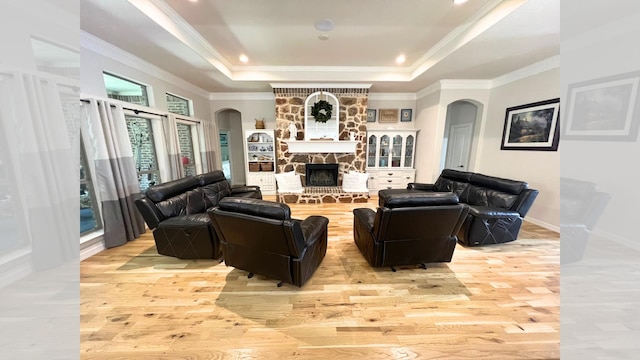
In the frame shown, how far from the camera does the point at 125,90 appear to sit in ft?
11.3

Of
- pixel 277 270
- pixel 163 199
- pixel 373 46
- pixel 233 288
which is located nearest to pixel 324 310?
pixel 277 270

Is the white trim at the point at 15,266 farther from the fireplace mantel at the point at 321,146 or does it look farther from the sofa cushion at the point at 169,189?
the fireplace mantel at the point at 321,146

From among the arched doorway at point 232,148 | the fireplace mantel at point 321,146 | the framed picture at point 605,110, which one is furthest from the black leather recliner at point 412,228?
the arched doorway at point 232,148

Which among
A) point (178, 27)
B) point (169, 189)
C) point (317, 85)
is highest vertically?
point (178, 27)

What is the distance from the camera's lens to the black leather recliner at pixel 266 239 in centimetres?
186

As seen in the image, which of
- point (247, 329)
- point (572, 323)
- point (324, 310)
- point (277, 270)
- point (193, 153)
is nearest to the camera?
point (572, 323)

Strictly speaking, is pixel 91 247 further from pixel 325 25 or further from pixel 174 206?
pixel 325 25

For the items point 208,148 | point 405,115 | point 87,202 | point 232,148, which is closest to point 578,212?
point 87,202

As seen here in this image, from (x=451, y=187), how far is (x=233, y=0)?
4.47 metres

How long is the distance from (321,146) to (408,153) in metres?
2.42

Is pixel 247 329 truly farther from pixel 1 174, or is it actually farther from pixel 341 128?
pixel 341 128

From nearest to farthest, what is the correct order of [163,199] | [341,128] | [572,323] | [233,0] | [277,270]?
[572,323], [277,270], [233,0], [163,199], [341,128]

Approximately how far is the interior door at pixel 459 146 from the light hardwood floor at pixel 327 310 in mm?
3417

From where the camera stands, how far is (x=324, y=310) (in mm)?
1884
